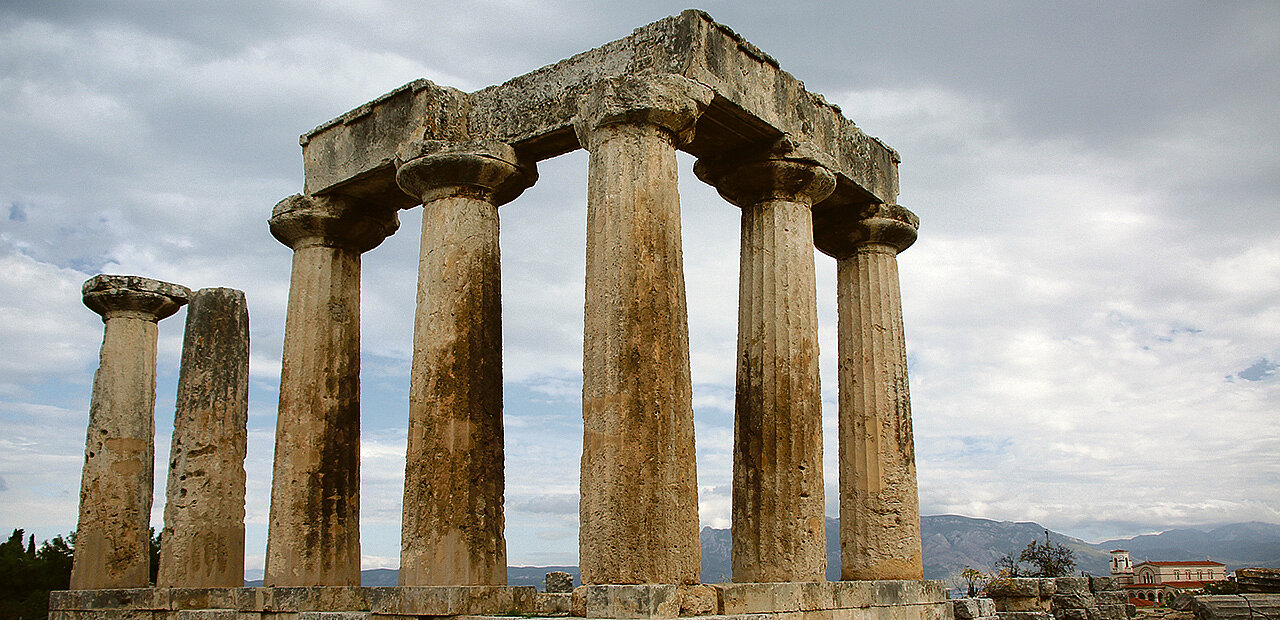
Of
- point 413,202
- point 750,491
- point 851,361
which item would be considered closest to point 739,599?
point 750,491

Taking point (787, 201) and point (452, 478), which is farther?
point (787, 201)

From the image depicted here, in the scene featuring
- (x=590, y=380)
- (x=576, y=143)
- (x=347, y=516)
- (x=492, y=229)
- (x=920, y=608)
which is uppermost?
(x=576, y=143)

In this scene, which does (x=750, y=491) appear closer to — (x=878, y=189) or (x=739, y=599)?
(x=739, y=599)

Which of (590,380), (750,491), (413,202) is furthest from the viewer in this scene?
(413,202)

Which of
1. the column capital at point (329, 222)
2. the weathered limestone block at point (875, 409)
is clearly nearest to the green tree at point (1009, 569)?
the weathered limestone block at point (875, 409)

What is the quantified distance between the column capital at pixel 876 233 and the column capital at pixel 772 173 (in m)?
2.17

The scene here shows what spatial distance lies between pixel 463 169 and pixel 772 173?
4666mm

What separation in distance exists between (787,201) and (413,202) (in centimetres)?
695

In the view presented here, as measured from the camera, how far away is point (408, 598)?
14.2m

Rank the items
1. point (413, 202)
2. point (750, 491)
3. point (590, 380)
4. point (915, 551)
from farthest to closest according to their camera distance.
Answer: point (413, 202) → point (915, 551) → point (750, 491) → point (590, 380)

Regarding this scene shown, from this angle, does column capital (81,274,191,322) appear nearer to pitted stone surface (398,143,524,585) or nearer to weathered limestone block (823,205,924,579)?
pitted stone surface (398,143,524,585)

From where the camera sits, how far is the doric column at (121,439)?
21.0 meters

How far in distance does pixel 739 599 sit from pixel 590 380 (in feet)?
11.2

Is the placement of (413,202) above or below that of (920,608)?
above
